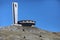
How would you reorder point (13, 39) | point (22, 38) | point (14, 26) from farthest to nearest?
1. point (14, 26)
2. point (22, 38)
3. point (13, 39)

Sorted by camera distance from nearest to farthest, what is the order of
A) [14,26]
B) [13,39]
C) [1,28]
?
[13,39] → [1,28] → [14,26]

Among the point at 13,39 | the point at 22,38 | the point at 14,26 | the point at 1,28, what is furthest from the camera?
the point at 14,26

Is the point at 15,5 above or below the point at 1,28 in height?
above

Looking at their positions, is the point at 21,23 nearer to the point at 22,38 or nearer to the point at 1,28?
the point at 1,28

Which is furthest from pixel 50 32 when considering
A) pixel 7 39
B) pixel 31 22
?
pixel 7 39

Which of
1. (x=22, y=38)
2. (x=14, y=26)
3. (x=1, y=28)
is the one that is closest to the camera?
(x=22, y=38)

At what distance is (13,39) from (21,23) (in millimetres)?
28582

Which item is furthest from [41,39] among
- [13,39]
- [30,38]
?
[13,39]

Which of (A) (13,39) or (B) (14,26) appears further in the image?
(B) (14,26)

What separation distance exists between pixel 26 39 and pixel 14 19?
28741 millimetres

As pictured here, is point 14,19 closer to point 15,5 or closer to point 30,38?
point 15,5

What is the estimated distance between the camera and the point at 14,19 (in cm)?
8175

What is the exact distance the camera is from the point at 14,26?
76875 mm

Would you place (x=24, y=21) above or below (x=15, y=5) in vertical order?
below
